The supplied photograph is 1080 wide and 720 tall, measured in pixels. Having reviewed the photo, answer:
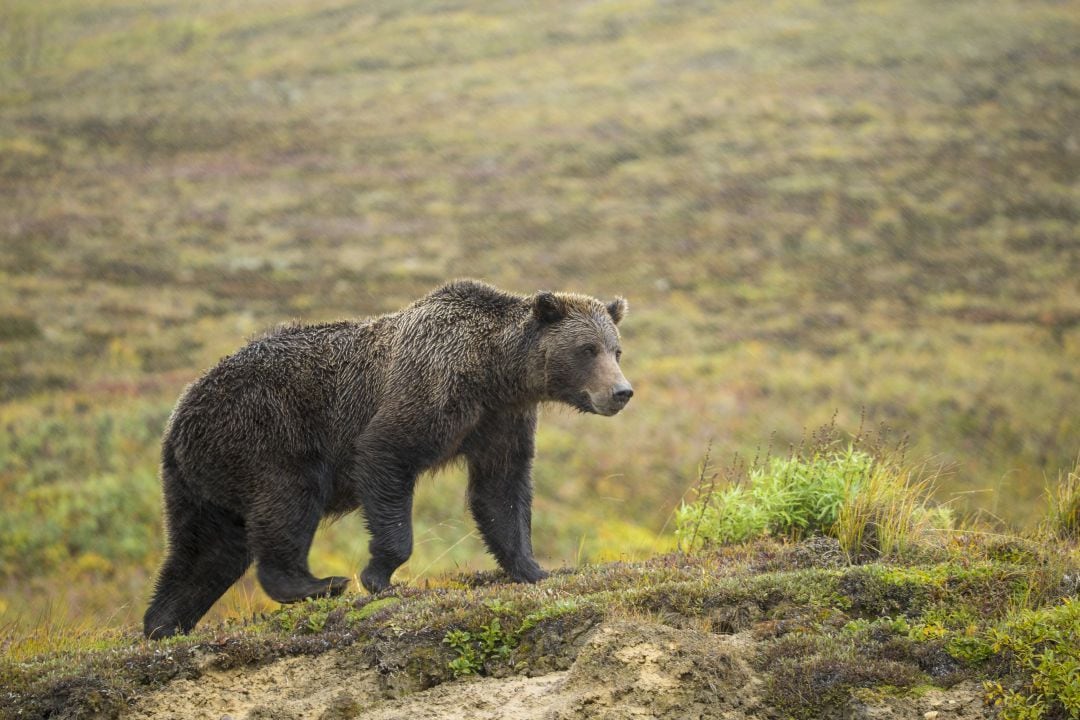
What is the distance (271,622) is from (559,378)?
2898 mm

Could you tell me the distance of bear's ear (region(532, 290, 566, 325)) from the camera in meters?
8.89

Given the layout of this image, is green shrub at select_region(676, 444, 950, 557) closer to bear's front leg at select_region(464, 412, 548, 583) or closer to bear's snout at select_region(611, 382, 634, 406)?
bear's snout at select_region(611, 382, 634, 406)

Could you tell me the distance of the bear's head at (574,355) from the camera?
8.81m

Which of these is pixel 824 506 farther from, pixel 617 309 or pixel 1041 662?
pixel 1041 662

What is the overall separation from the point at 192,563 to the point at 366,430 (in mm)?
1712

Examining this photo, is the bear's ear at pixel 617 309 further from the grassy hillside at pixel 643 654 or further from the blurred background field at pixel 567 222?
the blurred background field at pixel 567 222

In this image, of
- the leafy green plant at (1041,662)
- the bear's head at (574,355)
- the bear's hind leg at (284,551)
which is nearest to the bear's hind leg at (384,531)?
the bear's hind leg at (284,551)

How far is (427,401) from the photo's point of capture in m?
8.48

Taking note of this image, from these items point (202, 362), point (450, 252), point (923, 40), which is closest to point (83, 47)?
point (450, 252)

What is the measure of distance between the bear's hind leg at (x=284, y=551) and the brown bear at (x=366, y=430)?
11 millimetres

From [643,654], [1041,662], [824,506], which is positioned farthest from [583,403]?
[1041,662]

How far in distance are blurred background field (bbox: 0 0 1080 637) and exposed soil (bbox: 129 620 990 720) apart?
3258mm

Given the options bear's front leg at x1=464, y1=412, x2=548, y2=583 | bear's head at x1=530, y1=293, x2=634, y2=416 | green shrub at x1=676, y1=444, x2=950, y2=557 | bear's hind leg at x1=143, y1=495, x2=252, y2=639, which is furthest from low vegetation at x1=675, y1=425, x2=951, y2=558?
bear's hind leg at x1=143, y1=495, x2=252, y2=639

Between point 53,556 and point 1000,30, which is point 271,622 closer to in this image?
point 53,556
